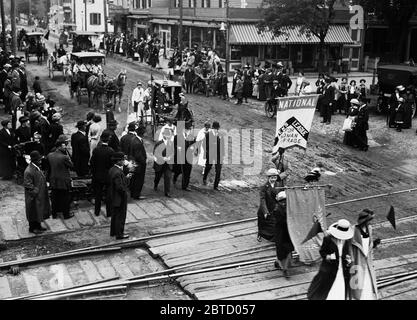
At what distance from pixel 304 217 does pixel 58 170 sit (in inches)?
207

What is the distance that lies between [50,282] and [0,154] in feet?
21.4

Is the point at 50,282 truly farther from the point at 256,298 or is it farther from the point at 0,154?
→ the point at 0,154

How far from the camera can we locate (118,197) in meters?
11.1

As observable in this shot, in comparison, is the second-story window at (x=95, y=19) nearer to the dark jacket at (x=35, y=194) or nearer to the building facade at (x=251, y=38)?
the building facade at (x=251, y=38)

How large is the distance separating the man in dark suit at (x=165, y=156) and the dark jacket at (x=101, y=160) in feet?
5.78

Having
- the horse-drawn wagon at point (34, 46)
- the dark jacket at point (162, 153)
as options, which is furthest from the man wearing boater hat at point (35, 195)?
the horse-drawn wagon at point (34, 46)

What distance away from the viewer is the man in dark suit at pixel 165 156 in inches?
554

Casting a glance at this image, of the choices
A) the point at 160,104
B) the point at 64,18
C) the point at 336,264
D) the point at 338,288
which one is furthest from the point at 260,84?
the point at 64,18

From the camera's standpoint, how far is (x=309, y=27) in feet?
110

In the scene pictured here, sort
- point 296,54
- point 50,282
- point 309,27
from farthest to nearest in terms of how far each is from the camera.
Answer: point 296,54 < point 309,27 < point 50,282

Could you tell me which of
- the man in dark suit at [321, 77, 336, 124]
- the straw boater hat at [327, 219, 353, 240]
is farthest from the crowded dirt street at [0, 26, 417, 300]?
the straw boater hat at [327, 219, 353, 240]

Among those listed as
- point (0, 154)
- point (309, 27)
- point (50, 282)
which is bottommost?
point (50, 282)

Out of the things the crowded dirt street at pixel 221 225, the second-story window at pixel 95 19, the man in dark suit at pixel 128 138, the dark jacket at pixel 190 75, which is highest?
the second-story window at pixel 95 19

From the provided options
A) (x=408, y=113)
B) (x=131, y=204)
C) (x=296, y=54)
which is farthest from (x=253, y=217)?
(x=296, y=54)
